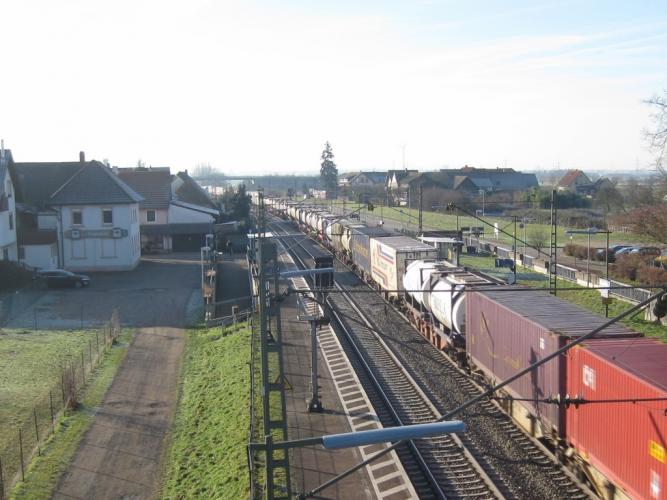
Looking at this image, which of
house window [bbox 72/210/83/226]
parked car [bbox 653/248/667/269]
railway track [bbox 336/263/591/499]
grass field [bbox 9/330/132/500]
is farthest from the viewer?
house window [bbox 72/210/83/226]

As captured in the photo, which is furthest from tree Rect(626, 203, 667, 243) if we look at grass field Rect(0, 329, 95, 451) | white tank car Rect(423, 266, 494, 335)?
grass field Rect(0, 329, 95, 451)

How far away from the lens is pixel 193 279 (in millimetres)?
46812

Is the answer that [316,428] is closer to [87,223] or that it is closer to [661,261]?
[661,261]

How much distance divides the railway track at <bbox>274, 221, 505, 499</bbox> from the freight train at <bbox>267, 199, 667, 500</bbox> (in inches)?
69.4

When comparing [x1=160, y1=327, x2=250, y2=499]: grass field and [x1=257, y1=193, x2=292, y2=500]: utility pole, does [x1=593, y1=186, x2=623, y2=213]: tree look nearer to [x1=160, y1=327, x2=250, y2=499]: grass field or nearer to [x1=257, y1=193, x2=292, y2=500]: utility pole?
[x1=160, y1=327, x2=250, y2=499]: grass field

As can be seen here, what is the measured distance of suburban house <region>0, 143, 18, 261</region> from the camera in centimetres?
4384

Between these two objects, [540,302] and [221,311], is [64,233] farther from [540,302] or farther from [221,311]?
[540,302]

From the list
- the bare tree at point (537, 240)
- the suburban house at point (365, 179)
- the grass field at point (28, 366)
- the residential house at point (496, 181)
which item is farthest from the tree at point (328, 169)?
the grass field at point (28, 366)

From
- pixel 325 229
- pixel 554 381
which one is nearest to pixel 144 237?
pixel 325 229

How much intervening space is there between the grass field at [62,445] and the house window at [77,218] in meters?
28.0

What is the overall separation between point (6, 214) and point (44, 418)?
28470 mm

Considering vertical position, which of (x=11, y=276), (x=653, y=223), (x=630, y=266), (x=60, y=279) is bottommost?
(x=60, y=279)

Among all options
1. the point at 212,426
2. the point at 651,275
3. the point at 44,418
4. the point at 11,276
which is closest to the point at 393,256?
the point at 212,426

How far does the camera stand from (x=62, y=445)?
17.9m
